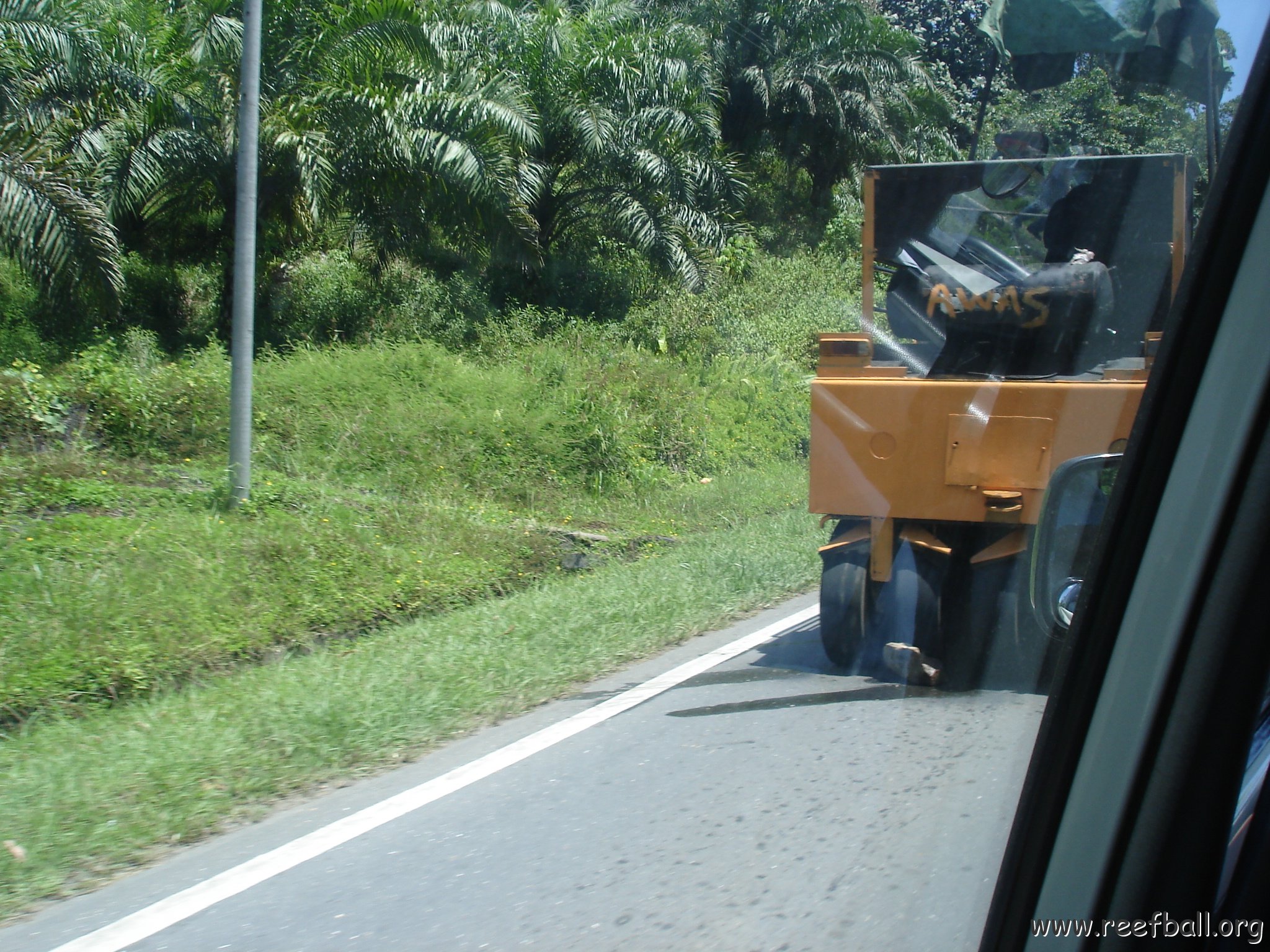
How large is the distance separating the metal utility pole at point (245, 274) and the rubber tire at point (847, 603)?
17.1 feet

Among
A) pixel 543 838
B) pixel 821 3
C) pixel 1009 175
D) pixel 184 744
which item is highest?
pixel 821 3

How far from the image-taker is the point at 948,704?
446 centimetres

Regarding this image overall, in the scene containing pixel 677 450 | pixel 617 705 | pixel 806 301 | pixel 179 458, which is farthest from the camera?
pixel 806 301

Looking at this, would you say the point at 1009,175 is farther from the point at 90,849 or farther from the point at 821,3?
the point at 90,849

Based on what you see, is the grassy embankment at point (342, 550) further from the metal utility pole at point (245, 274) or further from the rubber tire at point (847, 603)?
the rubber tire at point (847, 603)

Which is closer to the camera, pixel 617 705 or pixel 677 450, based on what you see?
pixel 617 705

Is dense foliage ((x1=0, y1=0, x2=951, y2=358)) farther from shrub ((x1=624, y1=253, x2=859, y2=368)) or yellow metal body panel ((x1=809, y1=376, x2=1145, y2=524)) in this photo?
yellow metal body panel ((x1=809, y1=376, x2=1145, y2=524))

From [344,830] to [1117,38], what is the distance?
333cm

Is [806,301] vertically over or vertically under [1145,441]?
under

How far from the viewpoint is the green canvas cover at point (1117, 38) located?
56.4 inches

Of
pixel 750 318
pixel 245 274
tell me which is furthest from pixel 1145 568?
pixel 750 318

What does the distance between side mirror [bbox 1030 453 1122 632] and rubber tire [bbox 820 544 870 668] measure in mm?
3618

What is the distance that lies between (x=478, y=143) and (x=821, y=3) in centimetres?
881

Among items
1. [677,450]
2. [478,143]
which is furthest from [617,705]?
[478,143]
